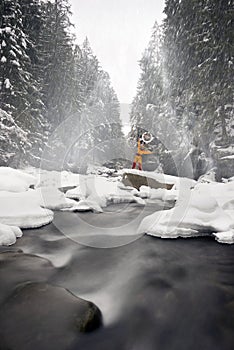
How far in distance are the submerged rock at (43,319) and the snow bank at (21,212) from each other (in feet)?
11.5

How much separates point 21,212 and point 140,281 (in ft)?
14.0

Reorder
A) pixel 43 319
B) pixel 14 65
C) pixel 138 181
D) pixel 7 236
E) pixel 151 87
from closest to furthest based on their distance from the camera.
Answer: pixel 43 319, pixel 7 236, pixel 14 65, pixel 138 181, pixel 151 87

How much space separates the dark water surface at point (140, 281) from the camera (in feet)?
9.21

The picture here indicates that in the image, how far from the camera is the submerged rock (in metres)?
2.50

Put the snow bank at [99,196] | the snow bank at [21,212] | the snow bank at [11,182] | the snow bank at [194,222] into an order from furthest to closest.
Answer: the snow bank at [99,196] < the snow bank at [11,182] < the snow bank at [21,212] < the snow bank at [194,222]

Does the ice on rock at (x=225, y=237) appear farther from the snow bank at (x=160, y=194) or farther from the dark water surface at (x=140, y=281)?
the snow bank at (x=160, y=194)

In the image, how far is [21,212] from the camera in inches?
268

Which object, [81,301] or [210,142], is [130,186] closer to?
[210,142]

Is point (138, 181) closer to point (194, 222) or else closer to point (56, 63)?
point (194, 222)

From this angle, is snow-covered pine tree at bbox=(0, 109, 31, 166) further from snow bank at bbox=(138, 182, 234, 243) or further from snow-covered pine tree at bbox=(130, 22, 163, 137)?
snow-covered pine tree at bbox=(130, 22, 163, 137)

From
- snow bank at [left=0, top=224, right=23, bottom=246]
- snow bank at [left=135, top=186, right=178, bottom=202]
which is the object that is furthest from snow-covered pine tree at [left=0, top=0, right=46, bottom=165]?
snow bank at [left=0, top=224, right=23, bottom=246]

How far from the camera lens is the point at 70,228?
718 cm

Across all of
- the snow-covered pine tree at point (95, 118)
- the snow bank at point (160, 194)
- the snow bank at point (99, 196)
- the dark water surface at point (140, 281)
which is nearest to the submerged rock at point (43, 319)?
the dark water surface at point (140, 281)

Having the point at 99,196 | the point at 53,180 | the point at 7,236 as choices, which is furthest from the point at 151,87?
the point at 7,236
